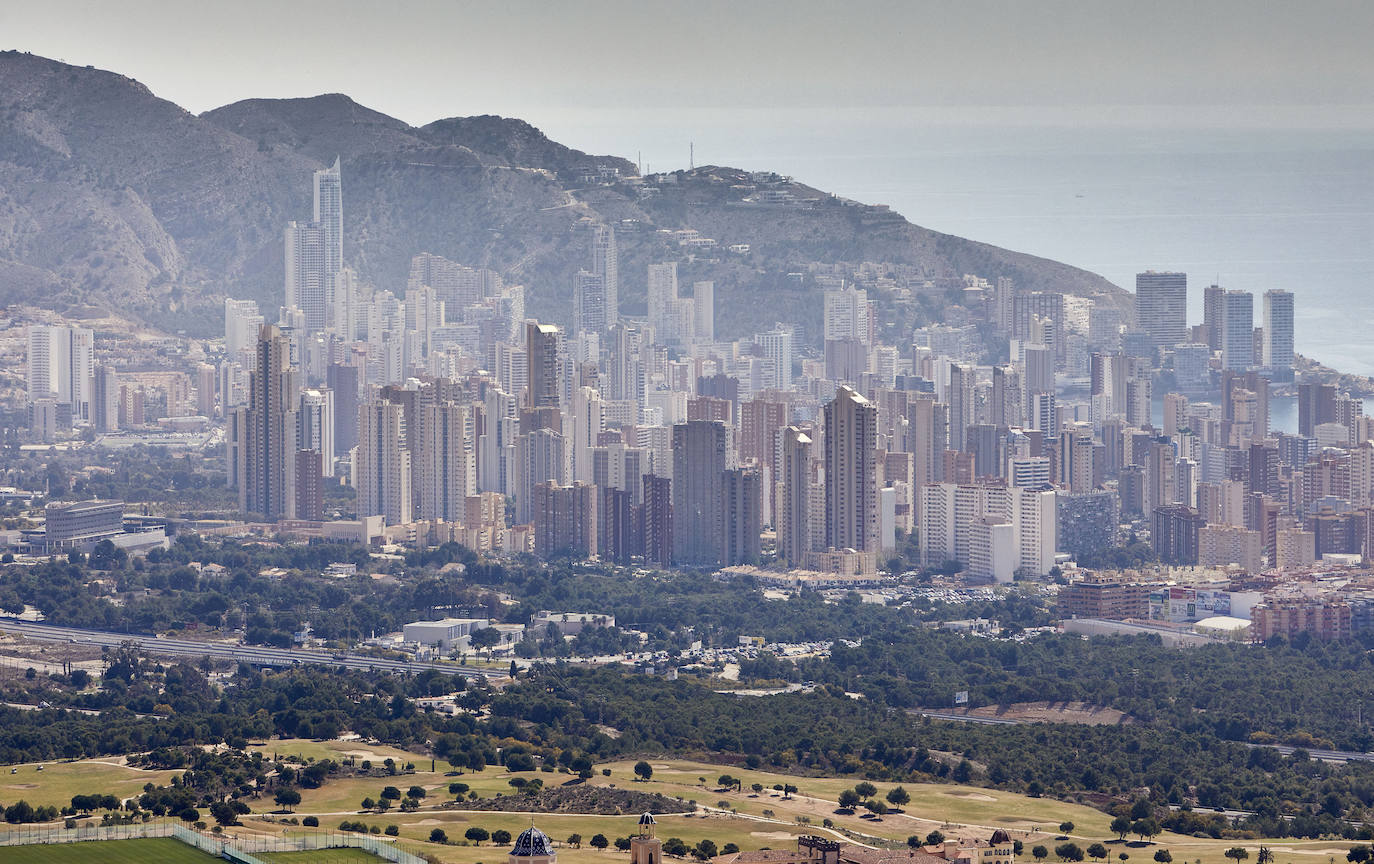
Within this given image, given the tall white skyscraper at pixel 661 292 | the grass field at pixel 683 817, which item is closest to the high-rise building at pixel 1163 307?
the tall white skyscraper at pixel 661 292

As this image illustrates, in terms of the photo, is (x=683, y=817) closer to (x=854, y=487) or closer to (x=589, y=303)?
(x=854, y=487)

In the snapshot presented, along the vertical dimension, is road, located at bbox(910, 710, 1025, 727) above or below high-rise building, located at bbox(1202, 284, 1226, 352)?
below

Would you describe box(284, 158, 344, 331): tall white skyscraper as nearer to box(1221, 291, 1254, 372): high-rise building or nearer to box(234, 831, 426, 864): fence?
box(1221, 291, 1254, 372): high-rise building

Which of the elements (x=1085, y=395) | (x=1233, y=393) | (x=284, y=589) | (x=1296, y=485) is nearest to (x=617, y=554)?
(x=284, y=589)

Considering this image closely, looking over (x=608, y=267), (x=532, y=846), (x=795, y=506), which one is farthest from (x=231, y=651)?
(x=608, y=267)

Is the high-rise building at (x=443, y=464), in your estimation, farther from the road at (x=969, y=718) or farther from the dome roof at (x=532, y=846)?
the dome roof at (x=532, y=846)

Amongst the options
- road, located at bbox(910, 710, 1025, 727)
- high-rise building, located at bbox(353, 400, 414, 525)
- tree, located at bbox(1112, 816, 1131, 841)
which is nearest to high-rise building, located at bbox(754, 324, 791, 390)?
high-rise building, located at bbox(353, 400, 414, 525)
